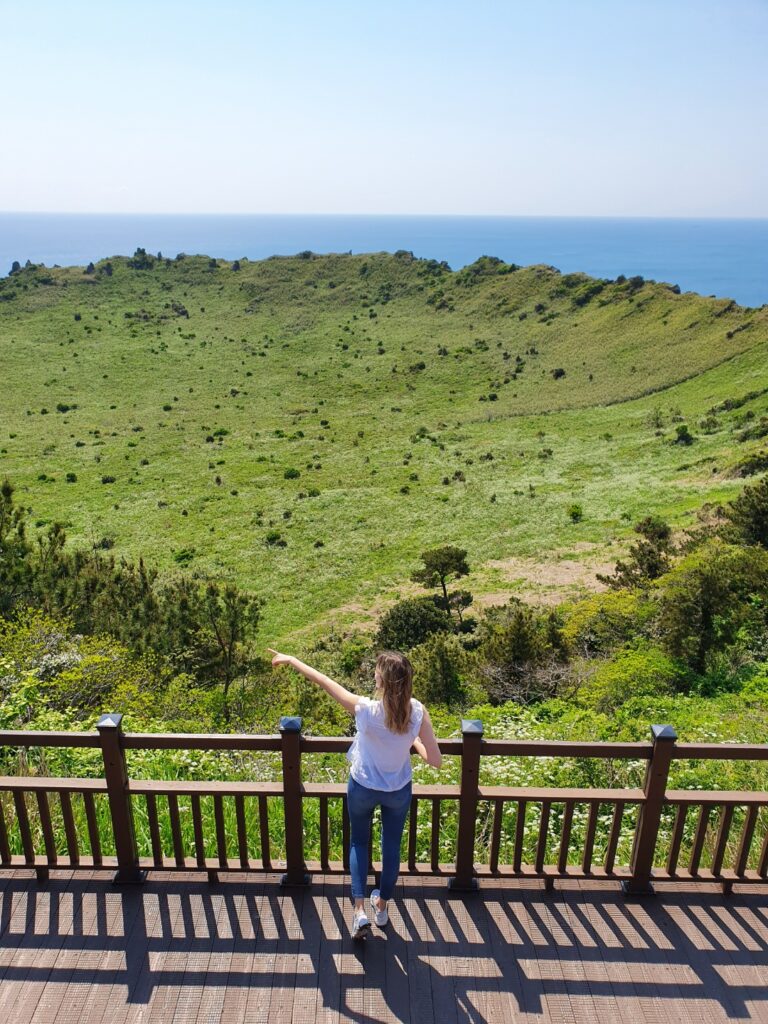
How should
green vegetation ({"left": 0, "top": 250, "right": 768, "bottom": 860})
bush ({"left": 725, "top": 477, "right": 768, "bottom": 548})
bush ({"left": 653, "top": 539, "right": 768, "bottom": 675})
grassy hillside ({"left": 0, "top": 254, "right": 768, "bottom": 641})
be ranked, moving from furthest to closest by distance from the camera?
1. grassy hillside ({"left": 0, "top": 254, "right": 768, "bottom": 641})
2. bush ({"left": 725, "top": 477, "right": 768, "bottom": 548})
3. bush ({"left": 653, "top": 539, "right": 768, "bottom": 675})
4. green vegetation ({"left": 0, "top": 250, "right": 768, "bottom": 860})

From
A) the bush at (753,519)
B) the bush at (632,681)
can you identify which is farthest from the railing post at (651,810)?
the bush at (753,519)

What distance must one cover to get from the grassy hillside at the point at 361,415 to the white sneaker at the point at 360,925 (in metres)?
22.3

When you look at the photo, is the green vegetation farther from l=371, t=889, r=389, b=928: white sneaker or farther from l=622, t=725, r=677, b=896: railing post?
l=371, t=889, r=389, b=928: white sneaker

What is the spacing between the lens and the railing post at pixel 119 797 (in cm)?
446

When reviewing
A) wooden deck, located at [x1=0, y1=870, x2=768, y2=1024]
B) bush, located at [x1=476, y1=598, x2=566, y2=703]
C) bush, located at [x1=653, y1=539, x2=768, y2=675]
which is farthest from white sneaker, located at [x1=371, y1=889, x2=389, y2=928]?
bush, located at [x1=653, y1=539, x2=768, y2=675]

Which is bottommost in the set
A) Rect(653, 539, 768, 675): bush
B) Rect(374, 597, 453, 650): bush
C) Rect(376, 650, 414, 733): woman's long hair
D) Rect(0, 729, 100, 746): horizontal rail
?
Rect(374, 597, 453, 650): bush

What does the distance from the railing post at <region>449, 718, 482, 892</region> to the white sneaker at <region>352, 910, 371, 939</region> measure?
714 mm

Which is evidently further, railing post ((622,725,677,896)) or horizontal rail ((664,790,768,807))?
horizontal rail ((664,790,768,807))

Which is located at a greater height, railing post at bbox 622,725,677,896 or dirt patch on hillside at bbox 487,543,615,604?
railing post at bbox 622,725,677,896

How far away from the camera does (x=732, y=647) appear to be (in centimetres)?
1316

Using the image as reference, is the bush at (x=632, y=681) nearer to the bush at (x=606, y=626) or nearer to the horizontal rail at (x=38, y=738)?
the bush at (x=606, y=626)

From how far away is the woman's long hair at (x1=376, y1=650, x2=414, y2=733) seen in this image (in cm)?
391

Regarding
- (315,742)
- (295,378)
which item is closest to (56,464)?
(295,378)

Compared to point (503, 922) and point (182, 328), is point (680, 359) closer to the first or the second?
point (182, 328)
